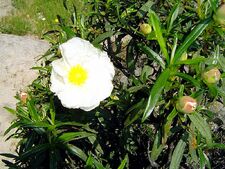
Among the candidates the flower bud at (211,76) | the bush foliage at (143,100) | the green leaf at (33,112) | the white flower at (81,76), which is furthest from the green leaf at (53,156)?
the flower bud at (211,76)

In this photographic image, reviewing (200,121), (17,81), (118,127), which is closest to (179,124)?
(200,121)

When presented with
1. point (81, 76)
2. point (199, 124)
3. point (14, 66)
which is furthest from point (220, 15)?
point (14, 66)

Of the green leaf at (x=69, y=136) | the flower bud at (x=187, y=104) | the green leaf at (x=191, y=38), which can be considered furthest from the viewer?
the green leaf at (x=69, y=136)

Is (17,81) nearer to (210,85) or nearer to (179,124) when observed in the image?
(179,124)

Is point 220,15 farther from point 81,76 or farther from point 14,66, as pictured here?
point 14,66

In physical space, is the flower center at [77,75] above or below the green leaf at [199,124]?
above

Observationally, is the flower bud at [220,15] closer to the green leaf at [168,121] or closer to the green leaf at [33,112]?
the green leaf at [168,121]
